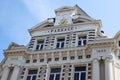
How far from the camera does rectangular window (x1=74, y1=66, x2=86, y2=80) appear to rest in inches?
847

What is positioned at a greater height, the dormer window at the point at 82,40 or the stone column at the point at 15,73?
the dormer window at the point at 82,40

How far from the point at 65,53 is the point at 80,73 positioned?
2.48 m

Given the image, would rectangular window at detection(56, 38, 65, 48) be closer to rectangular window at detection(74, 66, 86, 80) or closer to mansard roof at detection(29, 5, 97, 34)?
mansard roof at detection(29, 5, 97, 34)

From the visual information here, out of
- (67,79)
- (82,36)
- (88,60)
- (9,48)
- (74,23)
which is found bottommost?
(67,79)

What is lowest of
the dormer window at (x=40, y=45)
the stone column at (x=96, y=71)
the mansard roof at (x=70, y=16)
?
the stone column at (x=96, y=71)

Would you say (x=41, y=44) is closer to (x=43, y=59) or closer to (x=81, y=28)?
(x=43, y=59)

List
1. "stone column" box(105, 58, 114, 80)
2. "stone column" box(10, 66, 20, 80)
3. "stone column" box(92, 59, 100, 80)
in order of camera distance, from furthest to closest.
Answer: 1. "stone column" box(10, 66, 20, 80)
2. "stone column" box(92, 59, 100, 80)
3. "stone column" box(105, 58, 114, 80)

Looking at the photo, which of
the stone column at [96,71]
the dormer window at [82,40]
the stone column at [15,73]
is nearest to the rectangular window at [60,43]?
the dormer window at [82,40]

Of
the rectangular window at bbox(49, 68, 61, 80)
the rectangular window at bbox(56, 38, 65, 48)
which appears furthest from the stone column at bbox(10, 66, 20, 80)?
the rectangular window at bbox(56, 38, 65, 48)

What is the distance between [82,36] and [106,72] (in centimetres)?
564

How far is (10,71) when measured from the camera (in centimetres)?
2356

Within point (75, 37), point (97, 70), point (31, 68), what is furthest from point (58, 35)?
point (97, 70)

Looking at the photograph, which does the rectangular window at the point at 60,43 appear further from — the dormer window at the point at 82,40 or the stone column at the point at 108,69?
the stone column at the point at 108,69

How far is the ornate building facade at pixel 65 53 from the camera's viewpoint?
2148cm
